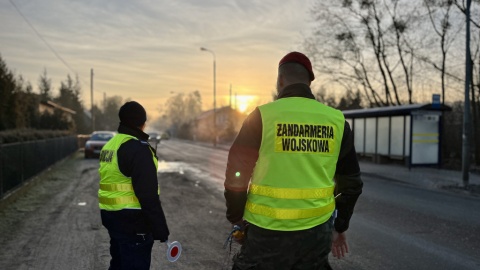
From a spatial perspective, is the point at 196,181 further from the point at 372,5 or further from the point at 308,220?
the point at 372,5

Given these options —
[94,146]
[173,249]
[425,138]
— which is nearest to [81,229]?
[173,249]

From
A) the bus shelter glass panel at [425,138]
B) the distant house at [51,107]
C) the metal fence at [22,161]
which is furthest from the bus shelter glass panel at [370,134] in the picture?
the distant house at [51,107]

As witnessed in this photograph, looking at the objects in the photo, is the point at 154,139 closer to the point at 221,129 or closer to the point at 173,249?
the point at 173,249

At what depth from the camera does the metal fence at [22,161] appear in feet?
29.7

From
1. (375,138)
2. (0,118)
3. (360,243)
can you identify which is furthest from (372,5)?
(360,243)

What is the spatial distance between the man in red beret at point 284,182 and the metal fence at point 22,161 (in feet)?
26.1

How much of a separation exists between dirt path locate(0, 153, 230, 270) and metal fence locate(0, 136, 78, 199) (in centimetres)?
43

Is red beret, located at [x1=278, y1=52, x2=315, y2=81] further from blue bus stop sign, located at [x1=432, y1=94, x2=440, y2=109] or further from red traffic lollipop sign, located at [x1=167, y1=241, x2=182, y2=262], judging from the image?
blue bus stop sign, located at [x1=432, y1=94, x2=440, y2=109]

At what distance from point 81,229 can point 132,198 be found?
13.6ft

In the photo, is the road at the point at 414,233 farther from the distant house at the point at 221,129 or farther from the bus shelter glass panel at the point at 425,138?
the distant house at the point at 221,129

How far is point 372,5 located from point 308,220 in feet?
90.1

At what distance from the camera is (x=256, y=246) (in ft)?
7.72

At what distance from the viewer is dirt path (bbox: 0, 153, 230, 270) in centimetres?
519

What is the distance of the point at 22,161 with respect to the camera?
10.9 meters
